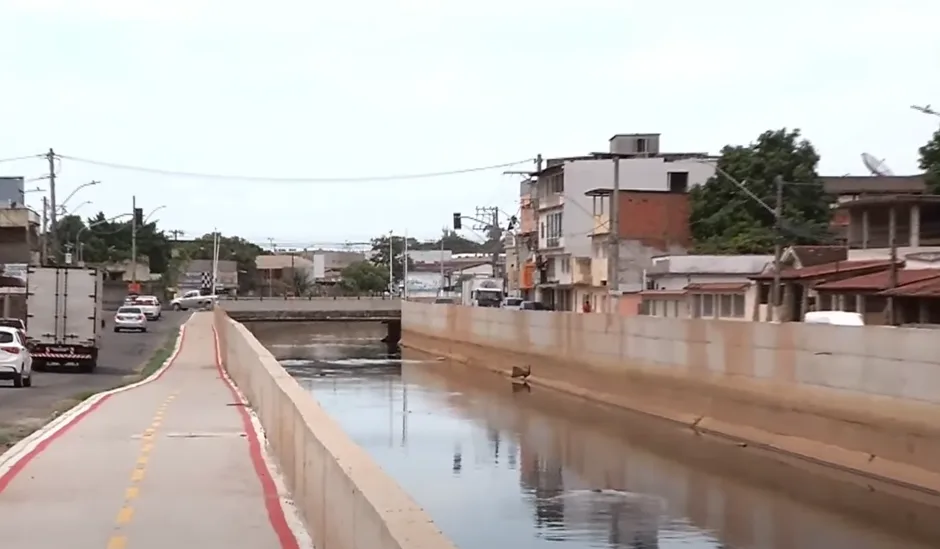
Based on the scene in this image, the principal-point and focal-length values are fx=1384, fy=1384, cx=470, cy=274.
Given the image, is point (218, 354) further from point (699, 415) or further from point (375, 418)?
point (699, 415)

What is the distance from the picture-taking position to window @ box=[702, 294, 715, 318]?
60.9m

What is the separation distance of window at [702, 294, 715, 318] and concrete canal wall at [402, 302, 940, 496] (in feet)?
52.0

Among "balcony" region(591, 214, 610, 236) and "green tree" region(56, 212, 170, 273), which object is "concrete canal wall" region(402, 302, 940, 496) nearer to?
"balcony" region(591, 214, 610, 236)

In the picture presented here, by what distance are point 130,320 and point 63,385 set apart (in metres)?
36.8

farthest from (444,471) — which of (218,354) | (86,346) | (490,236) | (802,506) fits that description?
(490,236)

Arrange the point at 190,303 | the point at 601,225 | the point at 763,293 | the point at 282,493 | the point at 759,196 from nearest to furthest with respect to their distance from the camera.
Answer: the point at 282,493
the point at 763,293
the point at 759,196
the point at 601,225
the point at 190,303

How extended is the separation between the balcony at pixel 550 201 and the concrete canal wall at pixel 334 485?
73.6m

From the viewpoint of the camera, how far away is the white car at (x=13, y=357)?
34.1m

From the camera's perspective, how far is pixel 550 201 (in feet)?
316

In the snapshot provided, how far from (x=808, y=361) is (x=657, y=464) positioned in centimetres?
366

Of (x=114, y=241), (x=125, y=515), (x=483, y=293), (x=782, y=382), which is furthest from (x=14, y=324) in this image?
(x=114, y=241)

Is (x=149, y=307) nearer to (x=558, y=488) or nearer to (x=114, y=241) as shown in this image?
(x=114, y=241)

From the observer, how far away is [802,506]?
67.6 ft

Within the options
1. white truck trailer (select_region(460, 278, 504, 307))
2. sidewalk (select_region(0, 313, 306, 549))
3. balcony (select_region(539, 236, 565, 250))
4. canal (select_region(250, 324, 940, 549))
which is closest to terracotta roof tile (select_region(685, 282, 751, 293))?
canal (select_region(250, 324, 940, 549))
